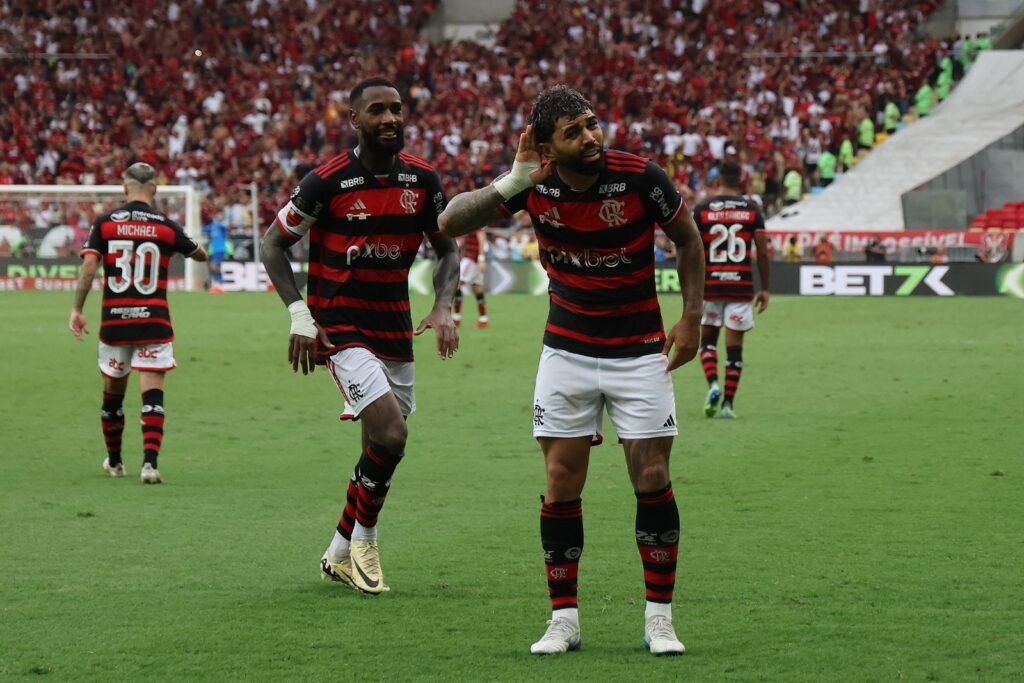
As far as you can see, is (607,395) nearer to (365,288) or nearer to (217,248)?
(365,288)

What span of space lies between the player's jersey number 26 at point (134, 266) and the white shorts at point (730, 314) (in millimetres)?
5212

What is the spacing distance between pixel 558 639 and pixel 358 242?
2.17 metres

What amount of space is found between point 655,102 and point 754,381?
2502 cm

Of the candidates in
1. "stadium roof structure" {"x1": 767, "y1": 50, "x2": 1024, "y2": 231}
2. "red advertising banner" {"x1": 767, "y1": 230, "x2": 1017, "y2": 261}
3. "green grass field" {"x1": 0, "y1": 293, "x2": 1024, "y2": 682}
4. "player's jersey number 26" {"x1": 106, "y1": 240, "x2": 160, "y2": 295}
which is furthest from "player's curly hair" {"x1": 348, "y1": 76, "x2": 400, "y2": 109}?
"stadium roof structure" {"x1": 767, "y1": 50, "x2": 1024, "y2": 231}

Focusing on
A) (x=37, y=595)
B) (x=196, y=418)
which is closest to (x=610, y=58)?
(x=196, y=418)

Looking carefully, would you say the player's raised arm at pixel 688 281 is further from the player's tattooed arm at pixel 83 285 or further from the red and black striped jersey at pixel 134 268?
the player's tattooed arm at pixel 83 285

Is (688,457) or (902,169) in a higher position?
(902,169)

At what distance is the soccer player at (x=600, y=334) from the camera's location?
18.1 ft

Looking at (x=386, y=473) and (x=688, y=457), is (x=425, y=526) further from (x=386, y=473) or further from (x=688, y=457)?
(x=688, y=457)

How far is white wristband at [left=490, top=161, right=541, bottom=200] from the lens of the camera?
5434mm

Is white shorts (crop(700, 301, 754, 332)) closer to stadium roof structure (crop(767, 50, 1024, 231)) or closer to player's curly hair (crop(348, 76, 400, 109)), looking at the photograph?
player's curly hair (crop(348, 76, 400, 109))

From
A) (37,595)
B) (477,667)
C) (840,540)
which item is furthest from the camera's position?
(840,540)

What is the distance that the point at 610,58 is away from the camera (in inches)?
1656

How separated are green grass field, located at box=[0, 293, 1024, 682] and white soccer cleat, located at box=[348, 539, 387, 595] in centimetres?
10
